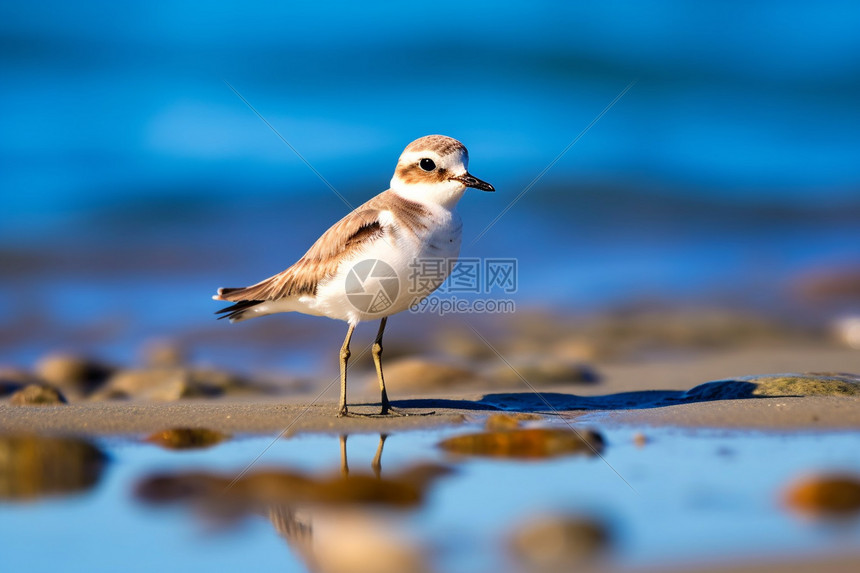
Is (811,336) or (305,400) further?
(811,336)

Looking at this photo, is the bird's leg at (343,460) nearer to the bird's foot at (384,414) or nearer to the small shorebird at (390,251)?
the bird's foot at (384,414)

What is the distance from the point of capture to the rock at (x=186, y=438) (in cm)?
520

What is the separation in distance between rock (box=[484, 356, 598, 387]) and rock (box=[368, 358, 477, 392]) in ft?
1.01

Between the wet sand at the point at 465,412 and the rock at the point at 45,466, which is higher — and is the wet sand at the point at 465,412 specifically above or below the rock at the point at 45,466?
above

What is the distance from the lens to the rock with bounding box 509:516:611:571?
3.24 m

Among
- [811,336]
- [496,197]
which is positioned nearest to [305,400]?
[811,336]

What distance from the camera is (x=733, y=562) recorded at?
3.24 metres

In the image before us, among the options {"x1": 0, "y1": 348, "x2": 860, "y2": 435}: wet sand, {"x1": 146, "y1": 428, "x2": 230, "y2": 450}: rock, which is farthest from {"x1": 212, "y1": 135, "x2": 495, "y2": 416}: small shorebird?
{"x1": 146, "y1": 428, "x2": 230, "y2": 450}: rock

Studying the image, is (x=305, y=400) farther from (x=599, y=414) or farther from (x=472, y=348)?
(x=472, y=348)

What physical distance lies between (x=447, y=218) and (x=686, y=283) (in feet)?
27.7

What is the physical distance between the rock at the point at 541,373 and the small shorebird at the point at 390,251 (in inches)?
74.9

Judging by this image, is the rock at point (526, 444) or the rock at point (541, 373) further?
the rock at point (541, 373)

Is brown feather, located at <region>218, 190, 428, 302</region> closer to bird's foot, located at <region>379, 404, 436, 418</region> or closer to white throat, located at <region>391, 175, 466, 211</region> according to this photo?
white throat, located at <region>391, 175, 466, 211</region>
